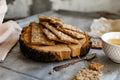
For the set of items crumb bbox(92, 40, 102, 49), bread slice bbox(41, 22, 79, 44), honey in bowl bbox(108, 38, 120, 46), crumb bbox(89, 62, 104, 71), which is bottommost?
crumb bbox(89, 62, 104, 71)

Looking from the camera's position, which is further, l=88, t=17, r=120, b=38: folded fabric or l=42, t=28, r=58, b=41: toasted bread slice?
l=88, t=17, r=120, b=38: folded fabric

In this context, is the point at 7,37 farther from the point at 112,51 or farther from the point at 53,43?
the point at 112,51

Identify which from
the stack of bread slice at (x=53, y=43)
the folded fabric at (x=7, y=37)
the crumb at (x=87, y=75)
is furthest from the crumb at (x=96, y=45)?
the folded fabric at (x=7, y=37)

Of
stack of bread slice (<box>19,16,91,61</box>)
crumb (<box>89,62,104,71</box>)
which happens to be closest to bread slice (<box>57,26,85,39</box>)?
stack of bread slice (<box>19,16,91,61</box>)

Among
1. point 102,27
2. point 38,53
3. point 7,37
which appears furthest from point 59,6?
point 38,53

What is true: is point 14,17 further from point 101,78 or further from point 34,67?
point 101,78

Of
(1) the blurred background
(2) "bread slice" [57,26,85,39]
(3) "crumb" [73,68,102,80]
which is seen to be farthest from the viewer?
(1) the blurred background

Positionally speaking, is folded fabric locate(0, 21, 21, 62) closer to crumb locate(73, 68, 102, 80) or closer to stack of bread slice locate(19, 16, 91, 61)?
stack of bread slice locate(19, 16, 91, 61)
